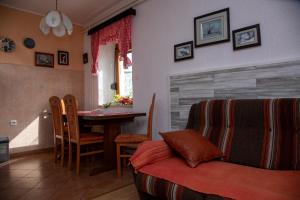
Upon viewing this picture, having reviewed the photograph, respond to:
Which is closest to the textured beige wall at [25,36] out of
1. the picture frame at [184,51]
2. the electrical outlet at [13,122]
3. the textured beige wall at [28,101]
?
the textured beige wall at [28,101]

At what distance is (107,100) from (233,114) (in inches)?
116

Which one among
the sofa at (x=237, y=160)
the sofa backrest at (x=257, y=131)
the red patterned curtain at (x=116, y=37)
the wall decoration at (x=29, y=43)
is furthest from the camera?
the wall decoration at (x=29, y=43)

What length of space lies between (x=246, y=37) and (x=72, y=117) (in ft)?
7.28

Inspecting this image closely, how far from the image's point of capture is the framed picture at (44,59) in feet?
13.2

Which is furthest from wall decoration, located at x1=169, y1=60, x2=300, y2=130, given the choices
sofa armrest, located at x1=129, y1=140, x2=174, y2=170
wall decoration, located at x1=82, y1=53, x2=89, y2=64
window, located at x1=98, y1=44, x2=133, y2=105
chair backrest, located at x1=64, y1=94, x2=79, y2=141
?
wall decoration, located at x1=82, y1=53, x2=89, y2=64

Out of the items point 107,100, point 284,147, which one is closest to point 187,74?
point 284,147

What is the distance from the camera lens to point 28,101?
3.90 meters

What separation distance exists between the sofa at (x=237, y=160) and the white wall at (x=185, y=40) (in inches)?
23.5

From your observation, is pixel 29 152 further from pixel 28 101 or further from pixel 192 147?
pixel 192 147

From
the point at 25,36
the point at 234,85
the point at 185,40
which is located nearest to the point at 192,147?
the point at 234,85

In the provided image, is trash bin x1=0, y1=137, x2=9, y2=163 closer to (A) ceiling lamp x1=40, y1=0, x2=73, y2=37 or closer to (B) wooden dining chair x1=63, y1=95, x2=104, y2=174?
(B) wooden dining chair x1=63, y1=95, x2=104, y2=174

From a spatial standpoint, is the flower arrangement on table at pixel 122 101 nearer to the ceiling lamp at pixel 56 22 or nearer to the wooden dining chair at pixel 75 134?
the wooden dining chair at pixel 75 134

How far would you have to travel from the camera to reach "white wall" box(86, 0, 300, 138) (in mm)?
1998

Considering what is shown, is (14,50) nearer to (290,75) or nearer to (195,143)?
(195,143)
